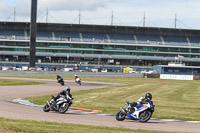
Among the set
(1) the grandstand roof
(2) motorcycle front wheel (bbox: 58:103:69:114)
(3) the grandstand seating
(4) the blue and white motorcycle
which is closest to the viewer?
(4) the blue and white motorcycle

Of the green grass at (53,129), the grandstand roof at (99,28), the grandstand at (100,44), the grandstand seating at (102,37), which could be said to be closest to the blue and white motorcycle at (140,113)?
the green grass at (53,129)

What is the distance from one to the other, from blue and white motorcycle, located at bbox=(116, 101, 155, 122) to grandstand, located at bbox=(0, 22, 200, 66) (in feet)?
340

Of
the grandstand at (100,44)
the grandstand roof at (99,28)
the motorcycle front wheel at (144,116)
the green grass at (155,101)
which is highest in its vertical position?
the grandstand roof at (99,28)

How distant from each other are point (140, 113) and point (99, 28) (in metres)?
110

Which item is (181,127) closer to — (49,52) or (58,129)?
(58,129)

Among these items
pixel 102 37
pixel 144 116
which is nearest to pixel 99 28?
pixel 102 37

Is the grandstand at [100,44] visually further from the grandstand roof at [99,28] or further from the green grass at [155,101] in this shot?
the green grass at [155,101]

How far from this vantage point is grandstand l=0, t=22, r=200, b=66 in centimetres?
12275

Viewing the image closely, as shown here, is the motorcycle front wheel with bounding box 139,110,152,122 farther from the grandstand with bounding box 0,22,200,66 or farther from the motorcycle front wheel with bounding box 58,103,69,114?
the grandstand with bounding box 0,22,200,66

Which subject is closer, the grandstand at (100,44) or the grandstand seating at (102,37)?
the grandstand at (100,44)

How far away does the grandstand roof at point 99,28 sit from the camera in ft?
411

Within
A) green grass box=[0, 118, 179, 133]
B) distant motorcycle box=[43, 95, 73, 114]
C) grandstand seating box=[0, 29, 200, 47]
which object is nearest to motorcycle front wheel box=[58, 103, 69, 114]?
distant motorcycle box=[43, 95, 73, 114]

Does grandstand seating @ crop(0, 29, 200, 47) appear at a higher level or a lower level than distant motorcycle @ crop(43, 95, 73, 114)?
Answer: higher

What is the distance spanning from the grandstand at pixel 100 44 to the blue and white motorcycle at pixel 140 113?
10368 cm
